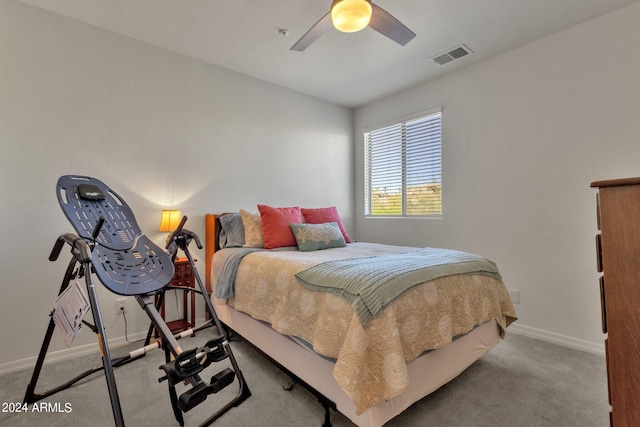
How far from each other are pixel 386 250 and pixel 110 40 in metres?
3.07

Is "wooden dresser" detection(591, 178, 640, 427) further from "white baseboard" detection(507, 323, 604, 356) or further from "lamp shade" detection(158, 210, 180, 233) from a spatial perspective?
"lamp shade" detection(158, 210, 180, 233)

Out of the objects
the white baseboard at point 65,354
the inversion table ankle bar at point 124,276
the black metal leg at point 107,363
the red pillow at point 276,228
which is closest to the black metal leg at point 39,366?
the inversion table ankle bar at point 124,276

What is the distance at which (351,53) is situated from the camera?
294 centimetres

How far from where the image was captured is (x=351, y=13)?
1.73m

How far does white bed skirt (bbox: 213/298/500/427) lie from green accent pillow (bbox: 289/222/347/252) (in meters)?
0.83

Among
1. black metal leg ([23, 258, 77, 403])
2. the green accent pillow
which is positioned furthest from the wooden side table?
the green accent pillow

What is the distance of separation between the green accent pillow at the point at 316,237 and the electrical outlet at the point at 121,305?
161 cm

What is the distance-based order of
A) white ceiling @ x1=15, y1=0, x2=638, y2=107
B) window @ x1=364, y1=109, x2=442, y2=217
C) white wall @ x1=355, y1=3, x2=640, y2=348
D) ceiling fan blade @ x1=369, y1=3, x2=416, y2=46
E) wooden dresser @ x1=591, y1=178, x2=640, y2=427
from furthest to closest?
window @ x1=364, y1=109, x2=442, y2=217
white wall @ x1=355, y1=3, x2=640, y2=348
white ceiling @ x1=15, y1=0, x2=638, y2=107
ceiling fan blade @ x1=369, y1=3, x2=416, y2=46
wooden dresser @ x1=591, y1=178, x2=640, y2=427

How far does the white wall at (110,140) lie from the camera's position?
85.9 inches

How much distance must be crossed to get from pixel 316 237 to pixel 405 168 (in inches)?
68.5

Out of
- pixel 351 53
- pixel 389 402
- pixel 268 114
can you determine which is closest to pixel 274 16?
pixel 351 53

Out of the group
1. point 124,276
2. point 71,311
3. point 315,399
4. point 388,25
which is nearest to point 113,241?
point 124,276

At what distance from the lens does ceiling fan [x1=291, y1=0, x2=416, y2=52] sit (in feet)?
5.62

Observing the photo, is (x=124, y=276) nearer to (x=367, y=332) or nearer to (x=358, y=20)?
(x=367, y=332)
